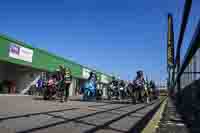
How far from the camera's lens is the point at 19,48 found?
25406mm

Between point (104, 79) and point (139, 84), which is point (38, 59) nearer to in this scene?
point (139, 84)

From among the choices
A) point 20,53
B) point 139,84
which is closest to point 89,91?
point 139,84

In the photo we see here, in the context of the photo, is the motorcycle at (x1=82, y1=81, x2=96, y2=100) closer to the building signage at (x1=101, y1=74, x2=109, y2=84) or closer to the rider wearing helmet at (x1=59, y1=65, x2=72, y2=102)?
the rider wearing helmet at (x1=59, y1=65, x2=72, y2=102)

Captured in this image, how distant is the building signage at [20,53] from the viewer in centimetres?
2419

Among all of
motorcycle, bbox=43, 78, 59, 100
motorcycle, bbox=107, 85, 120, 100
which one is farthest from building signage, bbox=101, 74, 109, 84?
motorcycle, bbox=43, 78, 59, 100

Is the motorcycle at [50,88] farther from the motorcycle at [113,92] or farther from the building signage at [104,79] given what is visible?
the building signage at [104,79]

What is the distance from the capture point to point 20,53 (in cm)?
2550

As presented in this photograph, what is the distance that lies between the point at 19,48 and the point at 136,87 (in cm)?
1408

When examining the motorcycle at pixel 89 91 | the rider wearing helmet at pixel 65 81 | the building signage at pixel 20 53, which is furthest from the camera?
the building signage at pixel 20 53

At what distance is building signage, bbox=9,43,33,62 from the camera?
79.4 ft

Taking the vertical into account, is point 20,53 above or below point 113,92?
above

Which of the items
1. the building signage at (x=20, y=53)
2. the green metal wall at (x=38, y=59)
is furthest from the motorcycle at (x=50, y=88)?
the building signage at (x=20, y=53)

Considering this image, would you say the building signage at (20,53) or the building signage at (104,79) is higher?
the building signage at (20,53)

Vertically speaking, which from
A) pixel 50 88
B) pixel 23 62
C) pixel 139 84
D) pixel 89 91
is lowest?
pixel 89 91
